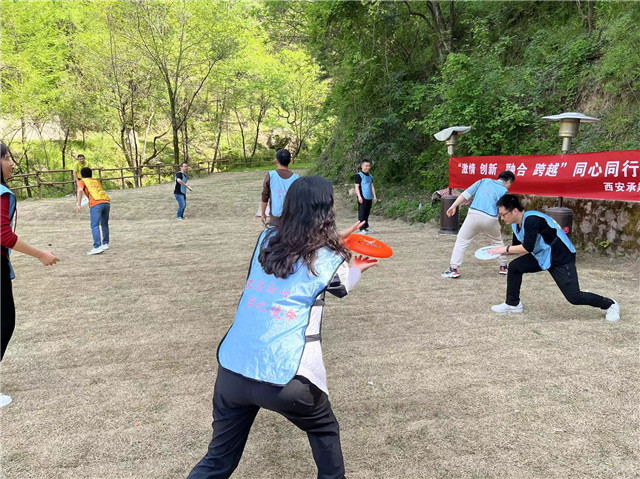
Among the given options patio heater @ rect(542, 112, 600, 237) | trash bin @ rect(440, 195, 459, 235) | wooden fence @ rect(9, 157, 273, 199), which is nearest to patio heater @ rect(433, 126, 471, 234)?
trash bin @ rect(440, 195, 459, 235)

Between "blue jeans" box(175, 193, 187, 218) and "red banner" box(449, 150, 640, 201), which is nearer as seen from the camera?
"red banner" box(449, 150, 640, 201)

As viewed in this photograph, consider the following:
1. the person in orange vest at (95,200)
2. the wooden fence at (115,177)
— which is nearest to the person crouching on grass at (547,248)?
the person in orange vest at (95,200)

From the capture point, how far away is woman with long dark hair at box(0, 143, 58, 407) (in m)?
2.57

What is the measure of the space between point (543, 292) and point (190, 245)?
618cm

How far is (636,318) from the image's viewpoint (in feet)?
13.8

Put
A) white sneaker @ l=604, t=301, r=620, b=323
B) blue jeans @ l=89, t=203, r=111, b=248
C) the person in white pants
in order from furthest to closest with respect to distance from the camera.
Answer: blue jeans @ l=89, t=203, r=111, b=248 < the person in white pants < white sneaker @ l=604, t=301, r=620, b=323

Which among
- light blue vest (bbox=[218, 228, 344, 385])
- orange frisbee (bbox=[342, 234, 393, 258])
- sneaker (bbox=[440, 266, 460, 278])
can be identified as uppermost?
orange frisbee (bbox=[342, 234, 393, 258])

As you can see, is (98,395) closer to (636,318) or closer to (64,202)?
(636,318)

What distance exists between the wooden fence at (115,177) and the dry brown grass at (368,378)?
12913mm

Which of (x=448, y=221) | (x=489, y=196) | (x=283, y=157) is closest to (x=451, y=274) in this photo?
(x=489, y=196)

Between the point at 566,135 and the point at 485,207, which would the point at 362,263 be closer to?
the point at 485,207

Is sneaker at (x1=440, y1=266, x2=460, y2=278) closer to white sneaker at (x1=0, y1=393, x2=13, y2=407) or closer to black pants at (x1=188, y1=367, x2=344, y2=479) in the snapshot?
black pants at (x1=188, y1=367, x2=344, y2=479)

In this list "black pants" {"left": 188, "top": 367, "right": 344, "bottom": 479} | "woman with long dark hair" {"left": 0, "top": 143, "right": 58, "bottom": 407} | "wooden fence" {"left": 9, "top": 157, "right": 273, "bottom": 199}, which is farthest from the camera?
→ "wooden fence" {"left": 9, "top": 157, "right": 273, "bottom": 199}

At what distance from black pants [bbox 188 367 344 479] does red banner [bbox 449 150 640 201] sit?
20.8 ft
